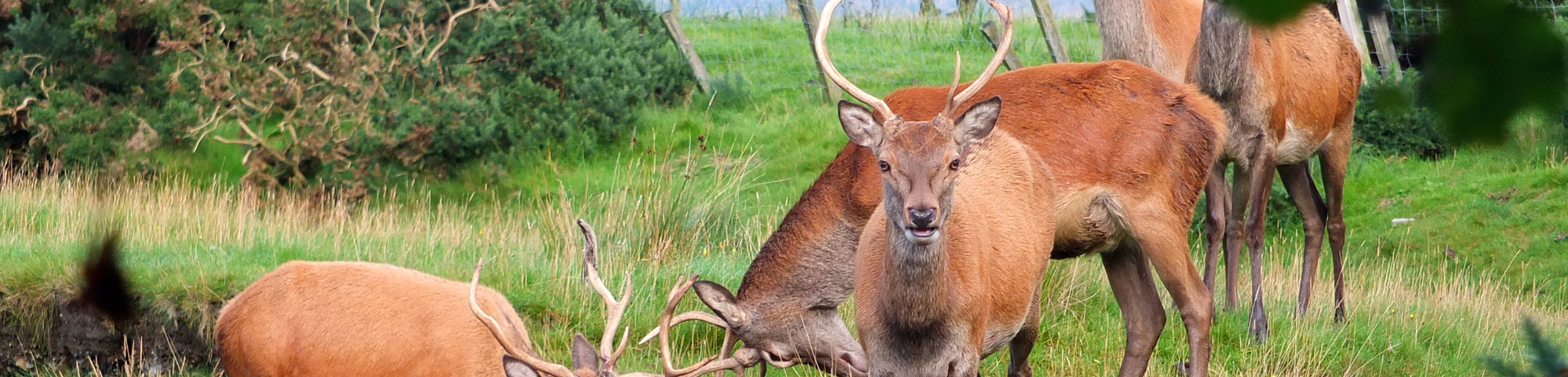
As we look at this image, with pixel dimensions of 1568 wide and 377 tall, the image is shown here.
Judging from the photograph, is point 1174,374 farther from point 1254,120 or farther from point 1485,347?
point 1485,347

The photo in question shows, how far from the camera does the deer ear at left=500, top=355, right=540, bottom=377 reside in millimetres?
4586

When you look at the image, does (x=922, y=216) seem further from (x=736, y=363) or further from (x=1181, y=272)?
(x=1181, y=272)

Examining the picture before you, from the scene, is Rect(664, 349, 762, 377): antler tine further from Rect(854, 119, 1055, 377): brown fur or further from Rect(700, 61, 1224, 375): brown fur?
Rect(854, 119, 1055, 377): brown fur

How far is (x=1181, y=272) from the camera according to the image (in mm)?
5871

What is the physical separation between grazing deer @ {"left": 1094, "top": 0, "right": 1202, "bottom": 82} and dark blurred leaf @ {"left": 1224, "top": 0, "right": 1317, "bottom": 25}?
7.42 metres

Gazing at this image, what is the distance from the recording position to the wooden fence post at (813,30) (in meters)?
12.8

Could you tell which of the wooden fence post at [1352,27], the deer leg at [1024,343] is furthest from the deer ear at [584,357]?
the wooden fence post at [1352,27]

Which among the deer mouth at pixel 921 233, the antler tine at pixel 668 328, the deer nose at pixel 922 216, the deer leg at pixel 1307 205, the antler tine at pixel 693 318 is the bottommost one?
the deer leg at pixel 1307 205

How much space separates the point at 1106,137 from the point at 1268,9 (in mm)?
4659

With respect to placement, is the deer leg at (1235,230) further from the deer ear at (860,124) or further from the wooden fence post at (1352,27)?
the wooden fence post at (1352,27)

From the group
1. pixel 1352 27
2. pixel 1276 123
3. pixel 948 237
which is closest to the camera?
pixel 948 237

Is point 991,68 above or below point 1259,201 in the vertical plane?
above

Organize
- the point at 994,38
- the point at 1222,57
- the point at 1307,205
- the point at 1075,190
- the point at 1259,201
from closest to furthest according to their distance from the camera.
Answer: the point at 1075,190 < the point at 1222,57 < the point at 1259,201 < the point at 1307,205 < the point at 994,38

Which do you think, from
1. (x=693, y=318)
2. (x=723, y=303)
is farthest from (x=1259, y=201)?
(x=693, y=318)
